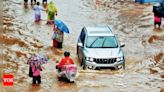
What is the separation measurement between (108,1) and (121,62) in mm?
22373

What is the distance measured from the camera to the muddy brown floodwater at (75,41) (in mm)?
17766

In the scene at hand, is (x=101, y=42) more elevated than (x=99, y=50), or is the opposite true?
(x=101, y=42)

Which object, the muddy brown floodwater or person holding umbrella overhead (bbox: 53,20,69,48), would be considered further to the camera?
person holding umbrella overhead (bbox: 53,20,69,48)

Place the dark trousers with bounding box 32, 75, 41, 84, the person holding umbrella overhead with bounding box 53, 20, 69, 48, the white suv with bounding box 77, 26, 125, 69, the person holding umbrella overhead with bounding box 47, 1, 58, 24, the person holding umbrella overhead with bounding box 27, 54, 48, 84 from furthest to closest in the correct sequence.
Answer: the person holding umbrella overhead with bounding box 47, 1, 58, 24
the person holding umbrella overhead with bounding box 53, 20, 69, 48
the white suv with bounding box 77, 26, 125, 69
the dark trousers with bounding box 32, 75, 41, 84
the person holding umbrella overhead with bounding box 27, 54, 48, 84

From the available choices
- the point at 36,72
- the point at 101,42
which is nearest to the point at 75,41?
the point at 101,42

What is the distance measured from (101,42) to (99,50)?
685 millimetres

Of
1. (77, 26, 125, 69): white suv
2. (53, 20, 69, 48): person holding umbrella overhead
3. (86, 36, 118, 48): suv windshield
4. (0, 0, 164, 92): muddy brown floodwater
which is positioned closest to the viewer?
(0, 0, 164, 92): muddy brown floodwater

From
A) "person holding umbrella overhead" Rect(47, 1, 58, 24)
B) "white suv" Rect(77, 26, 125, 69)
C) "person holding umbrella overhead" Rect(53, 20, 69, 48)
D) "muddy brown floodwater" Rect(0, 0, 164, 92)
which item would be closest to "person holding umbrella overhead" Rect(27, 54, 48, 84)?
"muddy brown floodwater" Rect(0, 0, 164, 92)

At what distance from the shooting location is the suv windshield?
2048cm

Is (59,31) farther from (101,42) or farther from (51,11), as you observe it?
(51,11)

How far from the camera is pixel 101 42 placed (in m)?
20.7

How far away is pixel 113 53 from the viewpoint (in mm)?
19812

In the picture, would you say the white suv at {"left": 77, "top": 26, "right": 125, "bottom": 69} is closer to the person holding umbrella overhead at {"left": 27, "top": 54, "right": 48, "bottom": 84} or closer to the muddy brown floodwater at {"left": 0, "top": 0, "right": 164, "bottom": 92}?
the muddy brown floodwater at {"left": 0, "top": 0, "right": 164, "bottom": 92}

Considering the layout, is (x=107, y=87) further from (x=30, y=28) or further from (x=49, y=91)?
(x=30, y=28)
